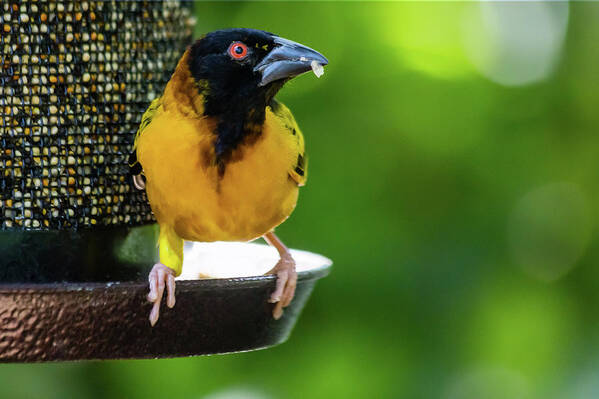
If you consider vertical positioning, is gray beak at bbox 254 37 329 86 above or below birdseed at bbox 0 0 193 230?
above

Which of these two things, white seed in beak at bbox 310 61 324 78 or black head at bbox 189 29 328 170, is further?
black head at bbox 189 29 328 170

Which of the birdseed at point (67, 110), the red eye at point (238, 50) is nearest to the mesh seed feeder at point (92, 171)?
the birdseed at point (67, 110)

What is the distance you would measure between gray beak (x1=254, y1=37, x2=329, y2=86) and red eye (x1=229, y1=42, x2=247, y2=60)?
70mm

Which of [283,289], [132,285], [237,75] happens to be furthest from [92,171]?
[283,289]

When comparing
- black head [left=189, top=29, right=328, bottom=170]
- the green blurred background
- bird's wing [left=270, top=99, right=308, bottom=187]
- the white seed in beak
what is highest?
the white seed in beak

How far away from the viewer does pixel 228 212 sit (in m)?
3.42

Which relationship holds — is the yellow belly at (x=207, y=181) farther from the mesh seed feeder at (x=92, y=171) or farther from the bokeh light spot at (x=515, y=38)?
the bokeh light spot at (x=515, y=38)

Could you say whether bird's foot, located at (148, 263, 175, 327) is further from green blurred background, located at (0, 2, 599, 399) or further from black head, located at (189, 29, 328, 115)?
green blurred background, located at (0, 2, 599, 399)

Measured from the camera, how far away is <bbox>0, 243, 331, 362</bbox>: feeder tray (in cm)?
279

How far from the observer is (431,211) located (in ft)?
18.8

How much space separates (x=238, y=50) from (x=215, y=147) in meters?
0.35

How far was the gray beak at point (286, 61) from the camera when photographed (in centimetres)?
310

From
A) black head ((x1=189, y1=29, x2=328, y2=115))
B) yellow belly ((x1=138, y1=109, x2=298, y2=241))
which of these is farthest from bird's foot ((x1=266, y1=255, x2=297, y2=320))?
black head ((x1=189, y1=29, x2=328, y2=115))

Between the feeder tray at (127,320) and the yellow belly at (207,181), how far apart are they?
37cm
